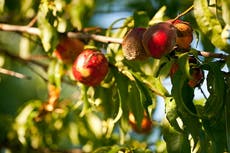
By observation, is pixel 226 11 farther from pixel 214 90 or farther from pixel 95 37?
pixel 95 37

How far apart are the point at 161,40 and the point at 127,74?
274 millimetres

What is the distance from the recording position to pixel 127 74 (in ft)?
5.06

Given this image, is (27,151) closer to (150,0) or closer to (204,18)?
(150,0)

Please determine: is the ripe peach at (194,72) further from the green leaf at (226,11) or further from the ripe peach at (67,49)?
the ripe peach at (67,49)

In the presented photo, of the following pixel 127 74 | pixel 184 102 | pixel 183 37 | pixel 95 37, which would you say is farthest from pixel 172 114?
pixel 95 37

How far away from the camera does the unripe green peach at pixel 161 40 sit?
1279 mm

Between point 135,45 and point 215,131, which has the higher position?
point 135,45

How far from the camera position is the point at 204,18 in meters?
1.31

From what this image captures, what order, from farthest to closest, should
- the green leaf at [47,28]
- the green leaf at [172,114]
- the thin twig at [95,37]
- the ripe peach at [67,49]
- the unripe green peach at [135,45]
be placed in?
the ripe peach at [67,49], the green leaf at [47,28], the thin twig at [95,37], the unripe green peach at [135,45], the green leaf at [172,114]

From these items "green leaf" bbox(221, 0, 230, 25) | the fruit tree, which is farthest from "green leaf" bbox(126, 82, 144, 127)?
"green leaf" bbox(221, 0, 230, 25)

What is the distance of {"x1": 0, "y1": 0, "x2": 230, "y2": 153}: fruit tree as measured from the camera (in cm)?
126

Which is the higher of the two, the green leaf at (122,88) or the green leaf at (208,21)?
the green leaf at (208,21)

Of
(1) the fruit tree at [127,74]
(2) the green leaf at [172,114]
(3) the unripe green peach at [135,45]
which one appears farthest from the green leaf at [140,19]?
(2) the green leaf at [172,114]

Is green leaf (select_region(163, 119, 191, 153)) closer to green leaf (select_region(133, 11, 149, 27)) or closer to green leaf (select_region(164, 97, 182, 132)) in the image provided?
green leaf (select_region(164, 97, 182, 132))
